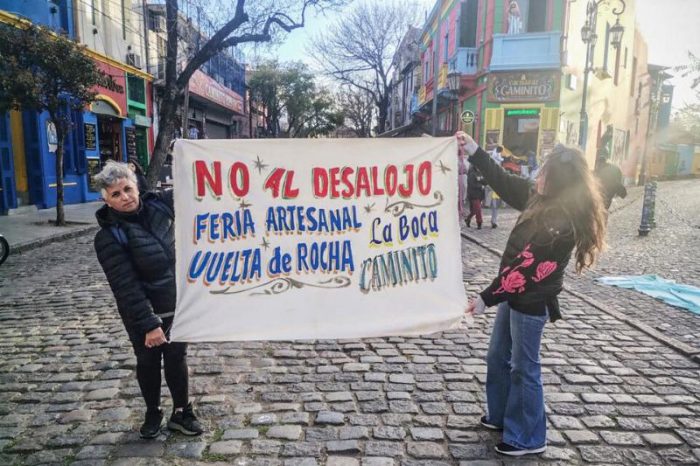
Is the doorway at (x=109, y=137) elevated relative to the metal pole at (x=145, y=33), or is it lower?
lower

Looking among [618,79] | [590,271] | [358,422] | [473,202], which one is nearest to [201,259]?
[358,422]

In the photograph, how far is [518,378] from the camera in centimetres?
298

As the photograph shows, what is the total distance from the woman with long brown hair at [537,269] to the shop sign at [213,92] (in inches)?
1051

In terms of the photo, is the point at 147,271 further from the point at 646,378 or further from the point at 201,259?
the point at 646,378

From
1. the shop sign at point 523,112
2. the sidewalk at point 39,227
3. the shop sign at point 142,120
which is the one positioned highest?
the shop sign at point 523,112

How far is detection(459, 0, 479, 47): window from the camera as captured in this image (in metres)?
21.0

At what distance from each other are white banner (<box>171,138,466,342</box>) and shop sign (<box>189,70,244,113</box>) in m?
25.8

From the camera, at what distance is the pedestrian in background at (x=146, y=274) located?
292 centimetres

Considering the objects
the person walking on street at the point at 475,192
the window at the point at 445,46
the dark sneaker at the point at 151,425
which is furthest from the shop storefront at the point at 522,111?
the dark sneaker at the point at 151,425

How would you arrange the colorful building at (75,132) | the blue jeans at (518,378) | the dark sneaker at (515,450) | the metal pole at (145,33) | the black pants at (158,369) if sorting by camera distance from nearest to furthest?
1. the blue jeans at (518,378)
2. the dark sneaker at (515,450)
3. the black pants at (158,369)
4. the colorful building at (75,132)
5. the metal pole at (145,33)

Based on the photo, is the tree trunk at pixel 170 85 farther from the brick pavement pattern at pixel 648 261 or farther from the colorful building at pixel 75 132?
the brick pavement pattern at pixel 648 261

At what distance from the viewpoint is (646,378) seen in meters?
4.18

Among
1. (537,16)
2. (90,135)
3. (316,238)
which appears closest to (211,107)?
(90,135)

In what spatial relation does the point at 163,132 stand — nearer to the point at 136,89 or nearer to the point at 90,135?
the point at 90,135
